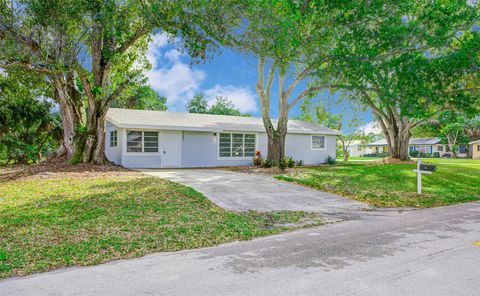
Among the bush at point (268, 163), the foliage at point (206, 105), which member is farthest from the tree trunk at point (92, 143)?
the foliage at point (206, 105)

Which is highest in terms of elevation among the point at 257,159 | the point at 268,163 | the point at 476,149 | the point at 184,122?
the point at 184,122

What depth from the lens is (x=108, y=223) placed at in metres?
6.90

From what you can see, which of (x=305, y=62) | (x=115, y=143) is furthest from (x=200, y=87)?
(x=305, y=62)

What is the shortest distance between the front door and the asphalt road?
14107mm

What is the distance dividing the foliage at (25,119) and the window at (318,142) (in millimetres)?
16980

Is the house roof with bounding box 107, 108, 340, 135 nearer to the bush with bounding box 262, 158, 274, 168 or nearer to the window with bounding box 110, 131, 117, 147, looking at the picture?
the window with bounding box 110, 131, 117, 147

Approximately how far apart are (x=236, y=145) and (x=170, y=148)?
14.1 feet

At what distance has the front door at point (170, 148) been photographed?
19.5 m

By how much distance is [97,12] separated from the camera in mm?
12102

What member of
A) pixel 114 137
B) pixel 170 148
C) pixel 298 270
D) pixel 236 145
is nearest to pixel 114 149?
pixel 114 137

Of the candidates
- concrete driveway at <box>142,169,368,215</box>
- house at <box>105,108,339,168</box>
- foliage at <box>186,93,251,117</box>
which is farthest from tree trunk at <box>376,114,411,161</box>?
foliage at <box>186,93,251,117</box>

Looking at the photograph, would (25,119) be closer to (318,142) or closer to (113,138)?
(113,138)

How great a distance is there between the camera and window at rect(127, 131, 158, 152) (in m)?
18.8

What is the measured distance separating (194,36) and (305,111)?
14.3 m
